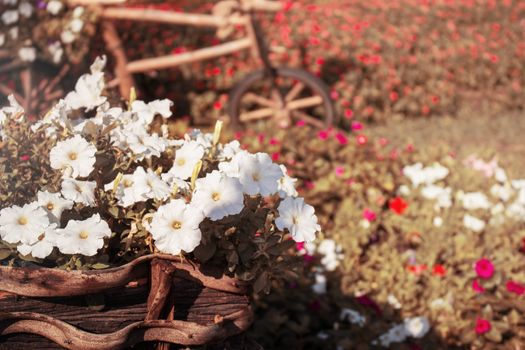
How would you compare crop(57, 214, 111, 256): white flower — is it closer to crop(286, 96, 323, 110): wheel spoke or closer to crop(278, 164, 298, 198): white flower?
crop(278, 164, 298, 198): white flower

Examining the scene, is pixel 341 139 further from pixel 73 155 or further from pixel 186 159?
pixel 73 155

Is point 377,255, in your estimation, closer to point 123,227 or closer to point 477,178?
point 477,178

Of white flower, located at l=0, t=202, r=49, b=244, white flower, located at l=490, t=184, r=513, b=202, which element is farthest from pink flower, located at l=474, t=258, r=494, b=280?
white flower, located at l=0, t=202, r=49, b=244

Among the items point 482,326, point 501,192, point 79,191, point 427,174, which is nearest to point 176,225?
point 79,191

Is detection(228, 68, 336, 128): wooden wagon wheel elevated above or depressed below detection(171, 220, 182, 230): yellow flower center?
below

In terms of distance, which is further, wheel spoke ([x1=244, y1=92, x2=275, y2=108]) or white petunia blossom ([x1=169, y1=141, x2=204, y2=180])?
wheel spoke ([x1=244, y1=92, x2=275, y2=108])
